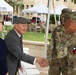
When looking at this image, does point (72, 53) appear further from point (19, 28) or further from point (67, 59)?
point (19, 28)

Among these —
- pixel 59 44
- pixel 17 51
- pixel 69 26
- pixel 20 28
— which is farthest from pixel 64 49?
pixel 20 28

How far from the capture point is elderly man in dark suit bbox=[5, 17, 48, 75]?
504 cm

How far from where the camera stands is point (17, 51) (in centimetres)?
502

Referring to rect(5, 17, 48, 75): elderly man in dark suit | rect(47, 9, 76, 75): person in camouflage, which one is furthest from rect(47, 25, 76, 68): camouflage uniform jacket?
rect(5, 17, 48, 75): elderly man in dark suit

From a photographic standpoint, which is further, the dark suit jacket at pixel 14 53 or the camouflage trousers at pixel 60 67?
the dark suit jacket at pixel 14 53

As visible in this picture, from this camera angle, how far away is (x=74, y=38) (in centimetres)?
434

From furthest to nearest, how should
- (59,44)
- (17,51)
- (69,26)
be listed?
1. (17,51)
2. (59,44)
3. (69,26)

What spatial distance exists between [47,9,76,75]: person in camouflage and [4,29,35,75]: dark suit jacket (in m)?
0.34

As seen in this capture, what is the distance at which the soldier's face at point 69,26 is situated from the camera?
4410 millimetres

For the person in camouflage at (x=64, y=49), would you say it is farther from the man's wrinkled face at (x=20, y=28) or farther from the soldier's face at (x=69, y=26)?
the man's wrinkled face at (x=20, y=28)

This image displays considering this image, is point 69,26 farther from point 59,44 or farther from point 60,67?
point 60,67

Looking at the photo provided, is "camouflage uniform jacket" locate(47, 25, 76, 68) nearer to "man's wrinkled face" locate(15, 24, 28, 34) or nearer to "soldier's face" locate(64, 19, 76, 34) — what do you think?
"soldier's face" locate(64, 19, 76, 34)

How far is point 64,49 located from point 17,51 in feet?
2.34

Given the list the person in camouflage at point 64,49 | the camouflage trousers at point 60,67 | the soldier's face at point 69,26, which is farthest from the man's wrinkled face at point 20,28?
the soldier's face at point 69,26
